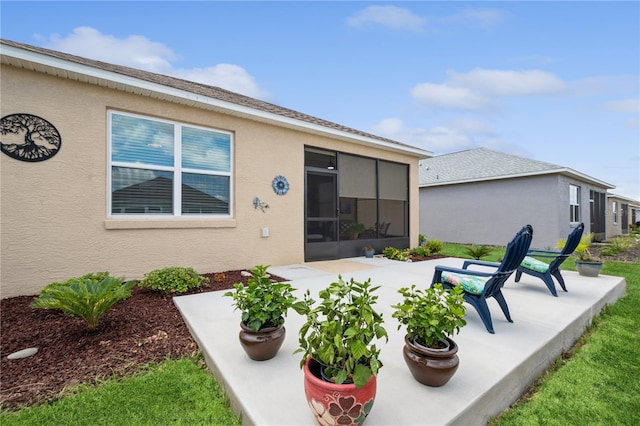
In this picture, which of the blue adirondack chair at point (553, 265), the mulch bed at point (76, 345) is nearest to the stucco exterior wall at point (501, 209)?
the blue adirondack chair at point (553, 265)

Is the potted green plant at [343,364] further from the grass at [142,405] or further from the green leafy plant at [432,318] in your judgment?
the grass at [142,405]

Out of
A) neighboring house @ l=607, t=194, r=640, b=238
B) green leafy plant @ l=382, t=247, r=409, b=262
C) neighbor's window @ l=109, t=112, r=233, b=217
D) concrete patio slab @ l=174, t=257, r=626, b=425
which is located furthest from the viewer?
neighboring house @ l=607, t=194, r=640, b=238

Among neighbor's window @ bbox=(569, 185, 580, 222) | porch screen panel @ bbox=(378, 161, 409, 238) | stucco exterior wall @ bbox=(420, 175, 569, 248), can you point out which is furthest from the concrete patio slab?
neighbor's window @ bbox=(569, 185, 580, 222)

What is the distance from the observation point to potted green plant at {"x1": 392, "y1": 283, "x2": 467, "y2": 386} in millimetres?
1915

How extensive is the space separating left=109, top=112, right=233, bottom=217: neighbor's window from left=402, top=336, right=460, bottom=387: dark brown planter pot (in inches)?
205

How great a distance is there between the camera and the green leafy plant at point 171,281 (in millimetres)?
4414

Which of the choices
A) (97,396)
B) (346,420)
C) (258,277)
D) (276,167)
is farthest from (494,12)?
(97,396)

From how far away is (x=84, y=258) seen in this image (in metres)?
4.67

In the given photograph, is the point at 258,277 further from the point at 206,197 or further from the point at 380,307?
the point at 206,197

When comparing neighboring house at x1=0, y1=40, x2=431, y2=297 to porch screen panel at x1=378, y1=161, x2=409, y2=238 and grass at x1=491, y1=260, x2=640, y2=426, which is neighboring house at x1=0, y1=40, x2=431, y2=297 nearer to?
porch screen panel at x1=378, y1=161, x2=409, y2=238

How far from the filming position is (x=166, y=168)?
215 inches

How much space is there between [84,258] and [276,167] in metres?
4.11

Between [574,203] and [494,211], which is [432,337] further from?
[574,203]

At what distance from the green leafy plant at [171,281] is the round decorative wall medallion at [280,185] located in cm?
290
